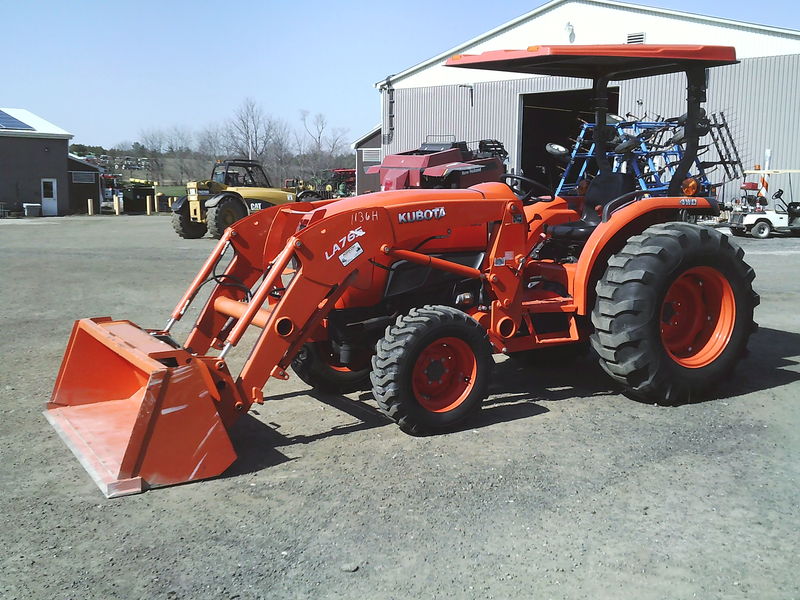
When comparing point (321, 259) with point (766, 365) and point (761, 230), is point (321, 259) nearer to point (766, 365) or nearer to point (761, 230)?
point (766, 365)

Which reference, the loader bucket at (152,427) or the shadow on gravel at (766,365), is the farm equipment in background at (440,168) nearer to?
the shadow on gravel at (766,365)

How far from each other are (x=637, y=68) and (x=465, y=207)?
194cm

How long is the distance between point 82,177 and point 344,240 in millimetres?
40102

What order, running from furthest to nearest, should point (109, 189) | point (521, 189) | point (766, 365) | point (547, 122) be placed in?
point (109, 189) → point (547, 122) → point (766, 365) → point (521, 189)

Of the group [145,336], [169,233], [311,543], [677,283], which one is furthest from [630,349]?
[169,233]

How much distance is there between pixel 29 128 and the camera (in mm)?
37719

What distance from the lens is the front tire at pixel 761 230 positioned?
19.9 m

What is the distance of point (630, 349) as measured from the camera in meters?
5.26

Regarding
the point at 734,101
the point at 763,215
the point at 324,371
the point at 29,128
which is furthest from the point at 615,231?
the point at 29,128

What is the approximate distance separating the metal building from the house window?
66.4 feet

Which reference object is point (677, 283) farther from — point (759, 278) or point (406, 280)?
point (759, 278)

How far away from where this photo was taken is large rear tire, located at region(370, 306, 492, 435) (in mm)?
4633

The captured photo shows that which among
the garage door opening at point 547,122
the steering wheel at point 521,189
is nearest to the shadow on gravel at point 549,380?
the steering wheel at point 521,189

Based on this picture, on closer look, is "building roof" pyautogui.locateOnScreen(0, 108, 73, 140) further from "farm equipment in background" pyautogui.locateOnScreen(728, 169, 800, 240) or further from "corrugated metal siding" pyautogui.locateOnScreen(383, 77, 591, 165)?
"farm equipment in background" pyautogui.locateOnScreen(728, 169, 800, 240)
